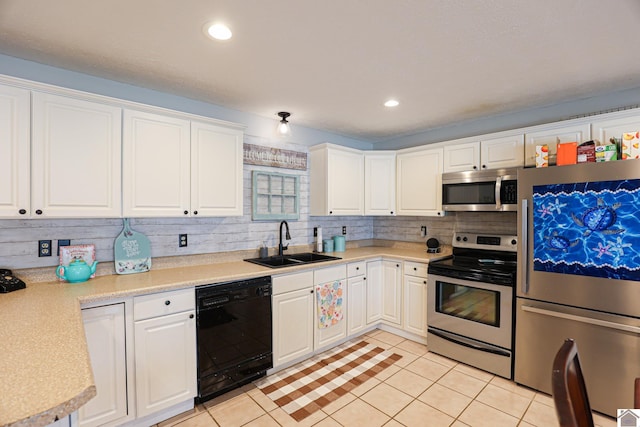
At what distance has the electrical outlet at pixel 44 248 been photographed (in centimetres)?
212

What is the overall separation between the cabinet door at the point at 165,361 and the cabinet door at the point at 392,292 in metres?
2.16

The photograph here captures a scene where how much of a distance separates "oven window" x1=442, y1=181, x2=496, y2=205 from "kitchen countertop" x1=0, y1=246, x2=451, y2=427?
201 centimetres

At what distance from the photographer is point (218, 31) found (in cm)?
174

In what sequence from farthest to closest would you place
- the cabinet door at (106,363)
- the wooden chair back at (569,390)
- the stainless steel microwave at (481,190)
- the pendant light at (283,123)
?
1. the pendant light at (283,123)
2. the stainless steel microwave at (481,190)
3. the cabinet door at (106,363)
4. the wooden chair back at (569,390)

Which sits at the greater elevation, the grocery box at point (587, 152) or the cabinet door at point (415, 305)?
the grocery box at point (587, 152)

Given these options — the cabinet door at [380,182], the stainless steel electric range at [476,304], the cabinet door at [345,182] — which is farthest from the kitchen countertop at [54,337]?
the cabinet door at [380,182]

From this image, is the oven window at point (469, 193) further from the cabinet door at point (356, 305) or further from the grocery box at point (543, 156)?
the cabinet door at point (356, 305)

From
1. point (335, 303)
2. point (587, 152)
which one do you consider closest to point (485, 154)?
point (587, 152)

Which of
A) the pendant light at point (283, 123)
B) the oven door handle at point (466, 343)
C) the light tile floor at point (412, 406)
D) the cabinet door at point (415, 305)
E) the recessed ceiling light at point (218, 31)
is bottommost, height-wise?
the light tile floor at point (412, 406)

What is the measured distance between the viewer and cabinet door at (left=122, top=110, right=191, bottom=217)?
7.28 feet

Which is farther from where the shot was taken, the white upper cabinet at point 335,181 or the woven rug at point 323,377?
the white upper cabinet at point 335,181

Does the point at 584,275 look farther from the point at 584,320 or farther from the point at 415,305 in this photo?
the point at 415,305

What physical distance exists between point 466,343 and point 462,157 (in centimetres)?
186

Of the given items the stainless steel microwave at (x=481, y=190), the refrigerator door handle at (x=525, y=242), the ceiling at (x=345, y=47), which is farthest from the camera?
the stainless steel microwave at (x=481, y=190)
